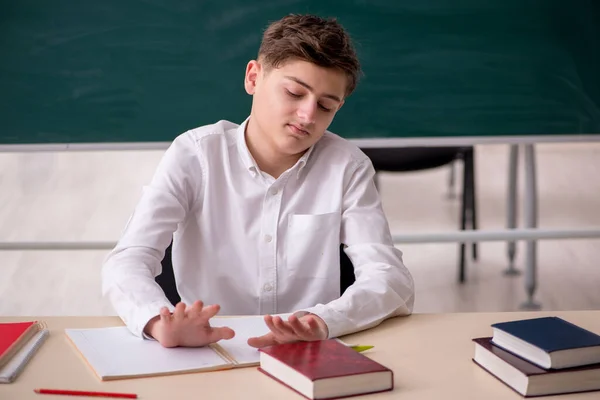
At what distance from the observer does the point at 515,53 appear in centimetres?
288

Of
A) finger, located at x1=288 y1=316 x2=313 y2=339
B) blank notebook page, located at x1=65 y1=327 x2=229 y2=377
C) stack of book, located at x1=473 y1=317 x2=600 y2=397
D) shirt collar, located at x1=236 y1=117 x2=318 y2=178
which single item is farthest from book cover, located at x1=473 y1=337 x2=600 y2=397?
shirt collar, located at x1=236 y1=117 x2=318 y2=178

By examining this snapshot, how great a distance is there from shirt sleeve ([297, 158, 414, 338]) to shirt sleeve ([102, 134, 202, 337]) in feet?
0.94

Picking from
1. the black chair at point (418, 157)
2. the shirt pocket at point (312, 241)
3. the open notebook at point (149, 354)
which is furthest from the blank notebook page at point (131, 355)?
the black chair at point (418, 157)

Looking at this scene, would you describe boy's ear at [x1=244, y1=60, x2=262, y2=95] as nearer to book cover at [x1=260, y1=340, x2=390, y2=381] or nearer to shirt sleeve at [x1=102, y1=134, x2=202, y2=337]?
shirt sleeve at [x1=102, y1=134, x2=202, y2=337]

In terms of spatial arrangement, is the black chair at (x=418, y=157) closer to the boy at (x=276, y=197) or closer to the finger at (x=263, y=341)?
the boy at (x=276, y=197)

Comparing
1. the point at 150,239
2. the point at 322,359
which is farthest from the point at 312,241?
the point at 322,359

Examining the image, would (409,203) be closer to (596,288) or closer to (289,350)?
(596,288)

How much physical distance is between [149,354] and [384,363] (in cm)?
37

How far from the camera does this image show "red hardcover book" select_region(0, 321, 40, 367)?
4.18 ft

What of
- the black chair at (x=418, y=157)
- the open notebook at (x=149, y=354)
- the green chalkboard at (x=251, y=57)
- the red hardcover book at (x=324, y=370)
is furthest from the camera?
the black chair at (x=418, y=157)

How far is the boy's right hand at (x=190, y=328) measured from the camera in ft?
4.25

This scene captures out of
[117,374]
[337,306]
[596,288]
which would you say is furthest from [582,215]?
[117,374]

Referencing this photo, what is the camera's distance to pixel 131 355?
1.29 meters

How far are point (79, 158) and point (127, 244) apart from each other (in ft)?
17.3
